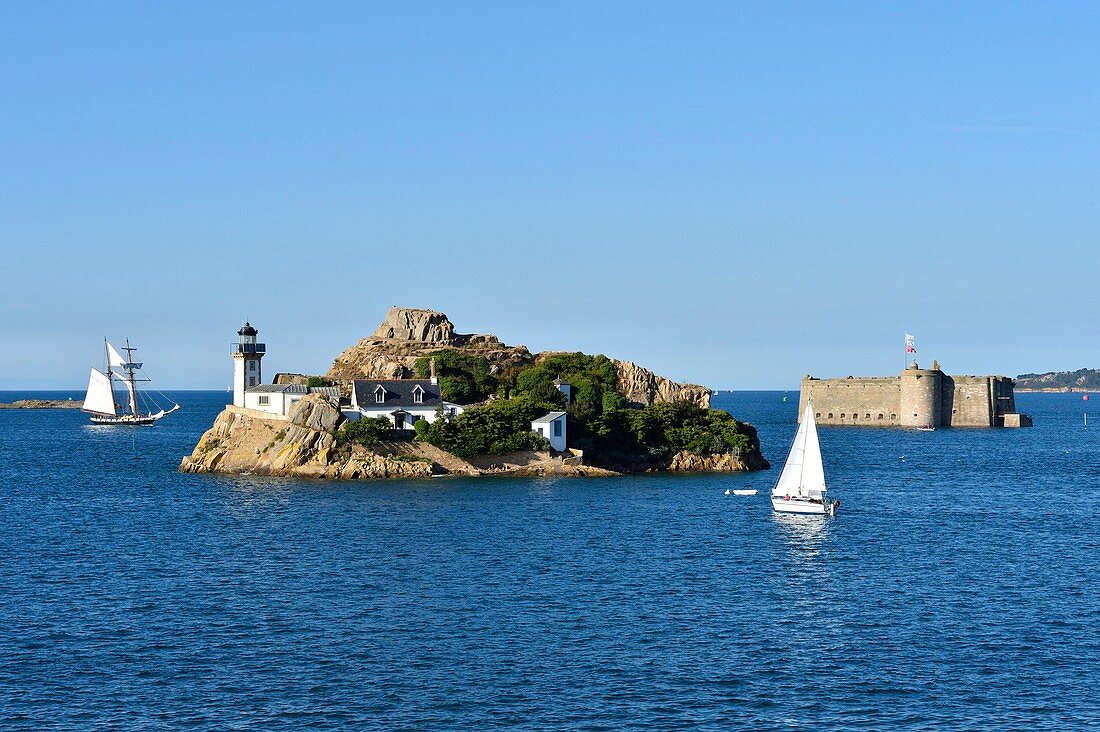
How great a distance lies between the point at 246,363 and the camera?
362ft

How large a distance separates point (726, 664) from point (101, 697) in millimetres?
19659

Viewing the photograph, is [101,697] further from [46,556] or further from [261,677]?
[46,556]

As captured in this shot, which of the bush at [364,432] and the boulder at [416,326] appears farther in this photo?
the boulder at [416,326]

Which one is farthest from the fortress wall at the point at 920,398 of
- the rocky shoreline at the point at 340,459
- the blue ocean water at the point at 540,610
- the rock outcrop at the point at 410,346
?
the blue ocean water at the point at 540,610

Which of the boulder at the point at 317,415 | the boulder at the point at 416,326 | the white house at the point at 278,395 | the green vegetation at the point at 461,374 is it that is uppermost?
the boulder at the point at 416,326

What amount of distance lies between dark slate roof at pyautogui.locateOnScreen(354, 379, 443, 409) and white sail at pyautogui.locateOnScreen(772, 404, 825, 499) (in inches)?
1301

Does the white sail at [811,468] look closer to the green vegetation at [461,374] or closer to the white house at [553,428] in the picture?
the white house at [553,428]

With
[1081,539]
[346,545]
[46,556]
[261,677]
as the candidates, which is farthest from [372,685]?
[1081,539]

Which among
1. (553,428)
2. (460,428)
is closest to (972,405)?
(553,428)

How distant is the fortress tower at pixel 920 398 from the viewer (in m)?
174

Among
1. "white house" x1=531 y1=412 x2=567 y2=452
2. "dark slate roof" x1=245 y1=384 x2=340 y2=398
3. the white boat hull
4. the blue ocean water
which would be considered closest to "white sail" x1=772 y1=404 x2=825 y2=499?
the white boat hull

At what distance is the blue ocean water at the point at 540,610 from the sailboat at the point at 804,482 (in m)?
1.80

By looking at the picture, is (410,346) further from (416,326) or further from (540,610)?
(540,610)

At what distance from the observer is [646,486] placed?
88.6m
